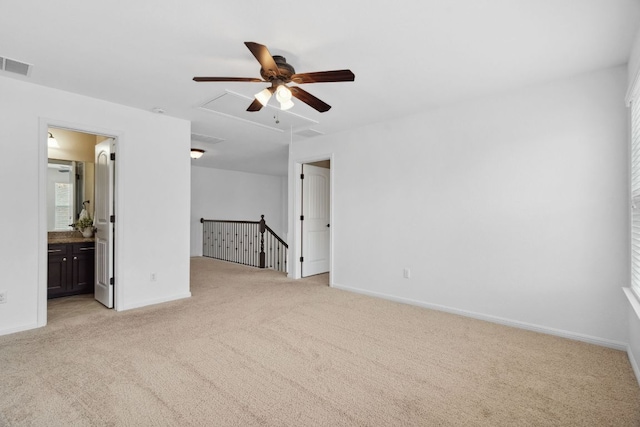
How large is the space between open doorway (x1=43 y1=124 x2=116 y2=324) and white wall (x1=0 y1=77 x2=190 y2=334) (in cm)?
17

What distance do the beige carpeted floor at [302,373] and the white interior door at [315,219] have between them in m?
2.23

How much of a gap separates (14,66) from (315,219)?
4.38m

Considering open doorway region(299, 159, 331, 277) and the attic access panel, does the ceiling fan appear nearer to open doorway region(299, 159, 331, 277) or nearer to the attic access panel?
the attic access panel

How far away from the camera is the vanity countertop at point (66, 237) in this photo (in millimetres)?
4344

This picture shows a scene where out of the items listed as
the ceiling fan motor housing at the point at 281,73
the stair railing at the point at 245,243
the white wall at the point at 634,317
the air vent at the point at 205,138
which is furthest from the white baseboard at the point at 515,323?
the air vent at the point at 205,138

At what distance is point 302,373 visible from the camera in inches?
89.7

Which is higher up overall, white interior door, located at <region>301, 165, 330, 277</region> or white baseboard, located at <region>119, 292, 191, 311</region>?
white interior door, located at <region>301, 165, 330, 277</region>

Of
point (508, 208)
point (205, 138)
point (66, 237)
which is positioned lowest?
point (66, 237)

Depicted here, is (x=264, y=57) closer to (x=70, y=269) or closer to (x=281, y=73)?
(x=281, y=73)

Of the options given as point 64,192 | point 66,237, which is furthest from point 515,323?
point 64,192

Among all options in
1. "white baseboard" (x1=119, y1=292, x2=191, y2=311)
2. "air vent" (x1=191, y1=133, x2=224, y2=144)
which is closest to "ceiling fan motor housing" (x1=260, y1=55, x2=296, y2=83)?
"air vent" (x1=191, y1=133, x2=224, y2=144)

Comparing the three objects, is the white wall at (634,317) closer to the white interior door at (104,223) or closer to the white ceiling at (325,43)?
the white ceiling at (325,43)

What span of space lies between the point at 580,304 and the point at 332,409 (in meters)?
2.61

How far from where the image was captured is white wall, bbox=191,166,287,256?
8.38 meters
